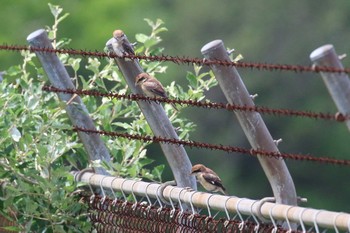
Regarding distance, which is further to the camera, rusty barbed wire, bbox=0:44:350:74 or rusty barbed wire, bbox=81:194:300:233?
rusty barbed wire, bbox=81:194:300:233

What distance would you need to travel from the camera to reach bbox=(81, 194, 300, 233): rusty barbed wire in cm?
488

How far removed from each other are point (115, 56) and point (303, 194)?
22.0 m

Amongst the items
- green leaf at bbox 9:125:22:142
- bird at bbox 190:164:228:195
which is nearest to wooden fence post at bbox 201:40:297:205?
bird at bbox 190:164:228:195

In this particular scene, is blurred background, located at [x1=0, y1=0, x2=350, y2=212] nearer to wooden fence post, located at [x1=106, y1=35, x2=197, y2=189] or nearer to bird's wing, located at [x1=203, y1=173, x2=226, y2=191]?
bird's wing, located at [x1=203, y1=173, x2=226, y2=191]

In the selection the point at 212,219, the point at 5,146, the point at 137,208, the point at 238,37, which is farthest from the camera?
the point at 238,37

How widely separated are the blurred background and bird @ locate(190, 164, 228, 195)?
1916 cm

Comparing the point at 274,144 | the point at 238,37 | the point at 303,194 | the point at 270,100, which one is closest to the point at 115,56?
the point at 274,144

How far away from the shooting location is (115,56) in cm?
552

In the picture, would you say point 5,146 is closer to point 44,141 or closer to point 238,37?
point 44,141

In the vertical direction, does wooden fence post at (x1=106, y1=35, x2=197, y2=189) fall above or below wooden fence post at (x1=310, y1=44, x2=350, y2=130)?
above

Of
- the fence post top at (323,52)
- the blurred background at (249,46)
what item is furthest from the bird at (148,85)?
the blurred background at (249,46)

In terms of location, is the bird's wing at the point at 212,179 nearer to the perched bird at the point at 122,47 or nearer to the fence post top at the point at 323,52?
the perched bird at the point at 122,47

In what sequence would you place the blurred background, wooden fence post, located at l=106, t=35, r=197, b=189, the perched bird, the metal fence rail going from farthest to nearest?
the blurred background
the perched bird
wooden fence post, located at l=106, t=35, r=197, b=189
the metal fence rail

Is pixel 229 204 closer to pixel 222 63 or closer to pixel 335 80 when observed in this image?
pixel 222 63
